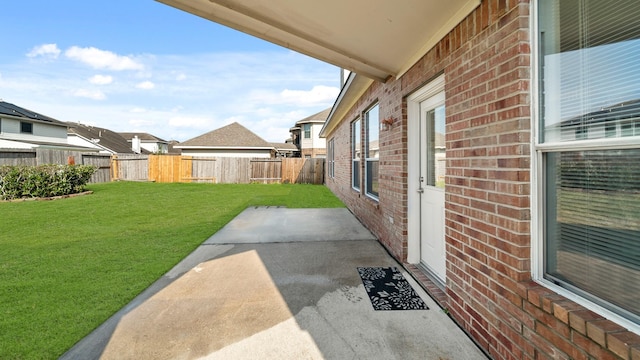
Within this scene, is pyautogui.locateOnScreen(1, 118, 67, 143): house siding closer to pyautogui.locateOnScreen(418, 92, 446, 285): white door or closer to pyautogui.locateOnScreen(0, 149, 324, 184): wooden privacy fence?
pyautogui.locateOnScreen(0, 149, 324, 184): wooden privacy fence

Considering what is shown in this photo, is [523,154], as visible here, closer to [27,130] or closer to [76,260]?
[76,260]

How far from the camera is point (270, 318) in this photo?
2.79 metres

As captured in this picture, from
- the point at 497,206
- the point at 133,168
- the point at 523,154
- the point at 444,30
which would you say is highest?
the point at 444,30

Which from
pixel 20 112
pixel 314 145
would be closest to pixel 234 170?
pixel 314 145

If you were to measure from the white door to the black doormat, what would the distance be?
1.37 ft

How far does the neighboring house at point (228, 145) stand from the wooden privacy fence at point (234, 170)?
5.61 metres

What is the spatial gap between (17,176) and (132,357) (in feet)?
40.6

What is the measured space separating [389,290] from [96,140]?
40.4m

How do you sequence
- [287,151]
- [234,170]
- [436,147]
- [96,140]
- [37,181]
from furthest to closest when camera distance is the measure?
[287,151] → [96,140] → [234,170] → [37,181] → [436,147]

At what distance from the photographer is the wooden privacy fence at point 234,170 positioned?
778 inches

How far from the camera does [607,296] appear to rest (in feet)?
4.99

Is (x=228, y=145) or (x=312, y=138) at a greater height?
(x=312, y=138)

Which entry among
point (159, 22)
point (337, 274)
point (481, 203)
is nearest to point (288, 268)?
point (337, 274)

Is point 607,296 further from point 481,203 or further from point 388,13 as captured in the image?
point 388,13
